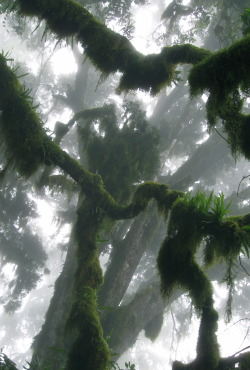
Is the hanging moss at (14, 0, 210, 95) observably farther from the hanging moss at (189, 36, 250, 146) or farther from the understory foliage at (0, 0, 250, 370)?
the hanging moss at (189, 36, 250, 146)

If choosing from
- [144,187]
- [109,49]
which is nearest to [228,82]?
[109,49]

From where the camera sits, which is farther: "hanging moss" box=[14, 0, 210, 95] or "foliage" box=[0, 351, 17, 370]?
"foliage" box=[0, 351, 17, 370]

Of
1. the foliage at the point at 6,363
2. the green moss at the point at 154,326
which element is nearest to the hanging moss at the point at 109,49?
the foliage at the point at 6,363

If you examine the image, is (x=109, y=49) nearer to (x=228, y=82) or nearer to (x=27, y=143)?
(x=27, y=143)

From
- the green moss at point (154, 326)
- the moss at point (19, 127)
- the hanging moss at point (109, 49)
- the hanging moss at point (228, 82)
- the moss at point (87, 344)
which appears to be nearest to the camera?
the hanging moss at point (228, 82)

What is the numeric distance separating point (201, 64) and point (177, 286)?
11.8 feet

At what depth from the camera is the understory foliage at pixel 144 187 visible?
3771 mm

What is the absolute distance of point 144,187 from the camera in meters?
6.67

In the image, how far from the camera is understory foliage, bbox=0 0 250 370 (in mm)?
3771

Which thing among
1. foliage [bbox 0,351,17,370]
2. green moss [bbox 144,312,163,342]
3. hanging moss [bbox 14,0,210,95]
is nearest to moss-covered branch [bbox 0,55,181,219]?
hanging moss [bbox 14,0,210,95]

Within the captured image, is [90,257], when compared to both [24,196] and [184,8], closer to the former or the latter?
[24,196]

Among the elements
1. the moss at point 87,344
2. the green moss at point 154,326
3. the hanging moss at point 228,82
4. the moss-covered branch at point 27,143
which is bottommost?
the moss at point 87,344

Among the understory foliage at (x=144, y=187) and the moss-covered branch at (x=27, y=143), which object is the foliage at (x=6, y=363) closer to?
the understory foliage at (x=144, y=187)

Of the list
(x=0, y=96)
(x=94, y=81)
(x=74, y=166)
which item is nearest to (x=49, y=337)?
(x=74, y=166)
